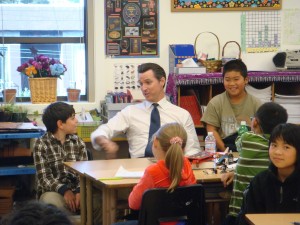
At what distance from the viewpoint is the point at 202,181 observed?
3111 mm

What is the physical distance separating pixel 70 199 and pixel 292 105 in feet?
7.54

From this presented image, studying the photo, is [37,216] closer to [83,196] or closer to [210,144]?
[83,196]

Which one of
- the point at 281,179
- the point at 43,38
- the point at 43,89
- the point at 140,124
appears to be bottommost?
the point at 281,179

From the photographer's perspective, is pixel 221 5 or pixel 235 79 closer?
pixel 235 79

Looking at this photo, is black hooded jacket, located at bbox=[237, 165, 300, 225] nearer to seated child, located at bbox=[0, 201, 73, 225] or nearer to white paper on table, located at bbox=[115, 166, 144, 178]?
white paper on table, located at bbox=[115, 166, 144, 178]

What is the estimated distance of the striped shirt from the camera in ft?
11.5

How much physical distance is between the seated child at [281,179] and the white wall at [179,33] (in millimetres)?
2629

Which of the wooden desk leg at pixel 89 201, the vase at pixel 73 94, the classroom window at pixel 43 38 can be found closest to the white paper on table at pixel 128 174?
the wooden desk leg at pixel 89 201

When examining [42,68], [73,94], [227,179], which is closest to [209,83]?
[73,94]

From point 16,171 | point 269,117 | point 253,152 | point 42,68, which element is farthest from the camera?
point 42,68

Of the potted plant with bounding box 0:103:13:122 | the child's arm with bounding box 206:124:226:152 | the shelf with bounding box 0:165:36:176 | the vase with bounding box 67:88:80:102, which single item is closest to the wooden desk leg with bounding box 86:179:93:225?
the shelf with bounding box 0:165:36:176

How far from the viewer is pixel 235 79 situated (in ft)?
13.5

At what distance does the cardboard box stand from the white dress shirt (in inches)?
31.1

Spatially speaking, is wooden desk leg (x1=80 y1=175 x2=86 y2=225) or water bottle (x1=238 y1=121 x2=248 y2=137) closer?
wooden desk leg (x1=80 y1=175 x2=86 y2=225)
